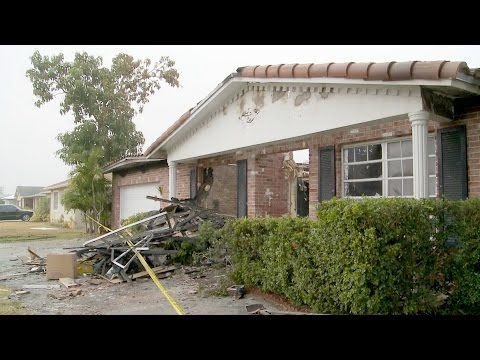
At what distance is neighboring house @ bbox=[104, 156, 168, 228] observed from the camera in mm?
14438

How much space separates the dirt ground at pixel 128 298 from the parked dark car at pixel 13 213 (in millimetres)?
31019

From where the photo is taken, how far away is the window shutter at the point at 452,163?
6137 millimetres

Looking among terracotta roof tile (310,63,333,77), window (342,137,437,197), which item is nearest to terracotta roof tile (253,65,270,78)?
terracotta roof tile (310,63,333,77)

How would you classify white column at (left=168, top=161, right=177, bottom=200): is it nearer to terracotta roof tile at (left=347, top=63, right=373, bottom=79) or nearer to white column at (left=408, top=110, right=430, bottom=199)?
terracotta roof tile at (left=347, top=63, right=373, bottom=79)

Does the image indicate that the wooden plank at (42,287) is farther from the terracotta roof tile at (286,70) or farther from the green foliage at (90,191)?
the green foliage at (90,191)

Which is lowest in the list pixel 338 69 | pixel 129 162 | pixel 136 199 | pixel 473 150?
pixel 136 199

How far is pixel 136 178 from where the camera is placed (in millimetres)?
16328

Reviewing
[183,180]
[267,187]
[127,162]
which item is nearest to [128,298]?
[267,187]

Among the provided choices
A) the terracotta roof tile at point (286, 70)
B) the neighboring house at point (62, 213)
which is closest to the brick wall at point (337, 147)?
the terracotta roof tile at point (286, 70)

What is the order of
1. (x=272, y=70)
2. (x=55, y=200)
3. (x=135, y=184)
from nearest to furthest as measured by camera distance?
(x=272, y=70) < (x=135, y=184) < (x=55, y=200)

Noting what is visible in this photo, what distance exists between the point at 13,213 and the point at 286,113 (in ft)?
119

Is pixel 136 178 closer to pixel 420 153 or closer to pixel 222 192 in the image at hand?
pixel 222 192

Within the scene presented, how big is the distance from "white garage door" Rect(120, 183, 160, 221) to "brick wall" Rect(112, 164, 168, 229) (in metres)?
0.24
